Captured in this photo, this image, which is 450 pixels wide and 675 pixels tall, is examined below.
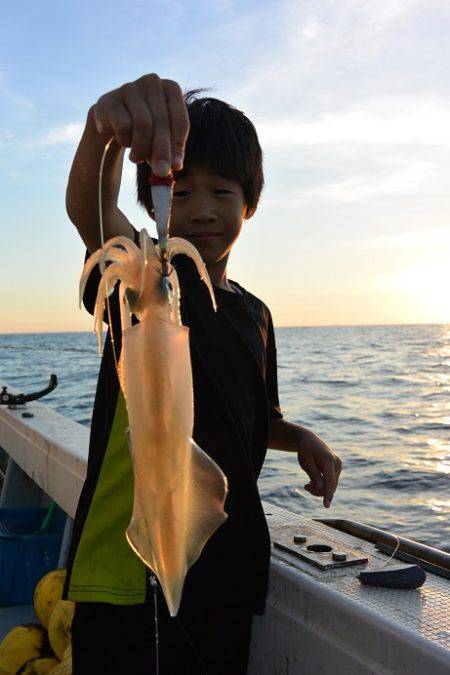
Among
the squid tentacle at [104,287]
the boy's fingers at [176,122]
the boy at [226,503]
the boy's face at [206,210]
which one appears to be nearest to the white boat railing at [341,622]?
the boy at [226,503]

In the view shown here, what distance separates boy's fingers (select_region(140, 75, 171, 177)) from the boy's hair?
31.6 inches

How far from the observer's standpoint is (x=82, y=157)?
1.53m

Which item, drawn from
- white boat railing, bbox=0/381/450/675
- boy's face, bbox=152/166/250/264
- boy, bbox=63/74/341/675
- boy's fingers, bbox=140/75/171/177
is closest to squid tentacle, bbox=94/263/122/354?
boy's fingers, bbox=140/75/171/177

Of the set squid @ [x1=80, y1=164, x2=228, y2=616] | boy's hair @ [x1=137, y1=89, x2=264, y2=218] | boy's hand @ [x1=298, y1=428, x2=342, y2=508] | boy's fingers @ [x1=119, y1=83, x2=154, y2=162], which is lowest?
boy's hand @ [x1=298, y1=428, x2=342, y2=508]

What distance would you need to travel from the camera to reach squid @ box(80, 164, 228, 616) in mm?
945

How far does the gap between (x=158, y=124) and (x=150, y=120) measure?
17 millimetres

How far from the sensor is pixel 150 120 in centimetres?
114

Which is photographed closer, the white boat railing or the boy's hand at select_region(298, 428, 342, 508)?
the white boat railing

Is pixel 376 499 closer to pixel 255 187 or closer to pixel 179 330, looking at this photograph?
pixel 255 187

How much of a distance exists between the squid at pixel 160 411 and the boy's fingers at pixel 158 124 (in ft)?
0.24

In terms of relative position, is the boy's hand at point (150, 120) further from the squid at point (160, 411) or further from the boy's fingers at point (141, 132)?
the squid at point (160, 411)

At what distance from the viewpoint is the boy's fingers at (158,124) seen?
3.51 ft

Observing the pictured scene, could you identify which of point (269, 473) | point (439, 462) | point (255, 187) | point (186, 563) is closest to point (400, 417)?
point (439, 462)

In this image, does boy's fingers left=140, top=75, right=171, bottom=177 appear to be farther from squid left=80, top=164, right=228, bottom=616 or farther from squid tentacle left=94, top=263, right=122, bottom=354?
squid tentacle left=94, top=263, right=122, bottom=354
